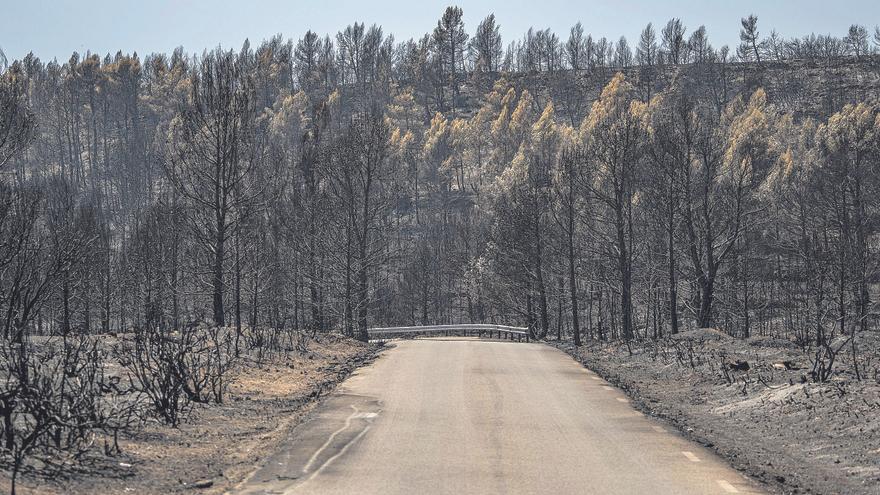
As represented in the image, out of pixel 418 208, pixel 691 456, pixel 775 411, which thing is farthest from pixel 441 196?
pixel 691 456

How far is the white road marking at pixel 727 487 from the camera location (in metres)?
9.12

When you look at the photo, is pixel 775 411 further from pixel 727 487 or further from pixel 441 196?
pixel 441 196

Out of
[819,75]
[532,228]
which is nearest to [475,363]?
[532,228]

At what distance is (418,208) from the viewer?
130000mm

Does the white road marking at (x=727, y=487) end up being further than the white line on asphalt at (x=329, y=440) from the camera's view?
No

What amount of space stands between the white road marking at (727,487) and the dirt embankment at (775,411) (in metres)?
0.52

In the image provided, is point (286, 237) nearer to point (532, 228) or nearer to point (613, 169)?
point (532, 228)

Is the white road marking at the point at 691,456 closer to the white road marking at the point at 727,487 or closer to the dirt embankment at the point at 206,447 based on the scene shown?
the white road marking at the point at 727,487

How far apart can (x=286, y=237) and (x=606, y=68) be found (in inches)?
5763

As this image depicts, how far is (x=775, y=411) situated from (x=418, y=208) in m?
116

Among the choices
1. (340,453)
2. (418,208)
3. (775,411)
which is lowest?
(775,411)

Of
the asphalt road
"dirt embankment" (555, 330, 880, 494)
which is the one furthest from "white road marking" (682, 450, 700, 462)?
"dirt embankment" (555, 330, 880, 494)

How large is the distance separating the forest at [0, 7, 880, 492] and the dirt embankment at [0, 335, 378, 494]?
46 centimetres

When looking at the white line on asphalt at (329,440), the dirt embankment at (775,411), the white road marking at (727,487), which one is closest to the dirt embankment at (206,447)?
the white line on asphalt at (329,440)
